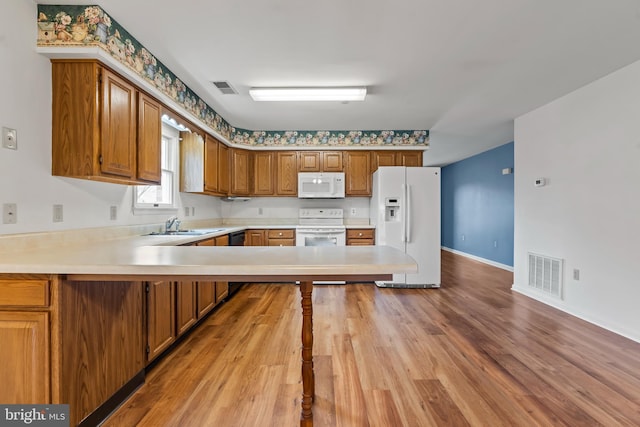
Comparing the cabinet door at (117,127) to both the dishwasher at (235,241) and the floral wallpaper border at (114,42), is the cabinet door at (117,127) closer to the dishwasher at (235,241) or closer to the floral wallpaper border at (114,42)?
the floral wallpaper border at (114,42)

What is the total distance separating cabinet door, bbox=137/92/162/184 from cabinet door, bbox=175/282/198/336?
0.95 metres

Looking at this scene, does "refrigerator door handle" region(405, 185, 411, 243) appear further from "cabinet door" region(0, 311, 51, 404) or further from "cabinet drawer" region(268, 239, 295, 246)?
"cabinet door" region(0, 311, 51, 404)

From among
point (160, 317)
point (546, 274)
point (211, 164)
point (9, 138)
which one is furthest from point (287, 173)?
point (546, 274)

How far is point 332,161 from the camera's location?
4941mm

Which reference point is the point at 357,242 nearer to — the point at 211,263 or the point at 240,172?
the point at 240,172

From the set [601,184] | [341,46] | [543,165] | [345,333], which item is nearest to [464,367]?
[345,333]

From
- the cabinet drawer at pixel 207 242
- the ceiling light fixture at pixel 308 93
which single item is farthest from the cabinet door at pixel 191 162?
the ceiling light fixture at pixel 308 93

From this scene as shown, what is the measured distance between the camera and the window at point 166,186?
3.04m

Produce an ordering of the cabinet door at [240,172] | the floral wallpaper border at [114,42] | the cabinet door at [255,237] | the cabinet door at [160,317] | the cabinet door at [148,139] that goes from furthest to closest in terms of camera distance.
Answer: the cabinet door at [240,172] → the cabinet door at [255,237] → the cabinet door at [148,139] → the cabinet door at [160,317] → the floral wallpaper border at [114,42]

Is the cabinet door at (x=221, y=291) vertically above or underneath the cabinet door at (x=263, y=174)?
underneath

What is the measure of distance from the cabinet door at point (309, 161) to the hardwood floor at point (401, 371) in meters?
2.37

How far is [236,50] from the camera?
2467 millimetres

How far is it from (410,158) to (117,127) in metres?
4.08

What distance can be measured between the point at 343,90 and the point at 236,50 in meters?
1.14
